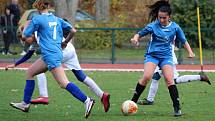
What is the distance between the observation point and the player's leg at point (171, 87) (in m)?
11.2

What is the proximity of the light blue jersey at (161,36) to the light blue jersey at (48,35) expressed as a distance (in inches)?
55.7

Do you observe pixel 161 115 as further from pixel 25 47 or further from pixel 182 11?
pixel 182 11

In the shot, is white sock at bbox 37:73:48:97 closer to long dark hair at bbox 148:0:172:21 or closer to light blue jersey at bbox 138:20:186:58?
light blue jersey at bbox 138:20:186:58

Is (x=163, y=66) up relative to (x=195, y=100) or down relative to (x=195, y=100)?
up

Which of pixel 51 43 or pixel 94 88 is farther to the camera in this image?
pixel 94 88

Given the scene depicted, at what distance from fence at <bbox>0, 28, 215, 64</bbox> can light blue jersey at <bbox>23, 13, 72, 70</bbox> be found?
1423cm

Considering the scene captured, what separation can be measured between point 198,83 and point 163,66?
640 cm

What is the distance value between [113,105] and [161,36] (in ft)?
6.17

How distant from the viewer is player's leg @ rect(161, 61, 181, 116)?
11172 mm

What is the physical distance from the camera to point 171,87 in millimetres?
11297

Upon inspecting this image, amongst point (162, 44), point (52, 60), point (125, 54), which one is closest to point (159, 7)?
point (162, 44)

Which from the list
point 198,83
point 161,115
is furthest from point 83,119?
point 198,83

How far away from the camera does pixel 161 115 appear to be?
1125cm

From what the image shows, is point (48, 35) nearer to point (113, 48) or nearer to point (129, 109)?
point (129, 109)
